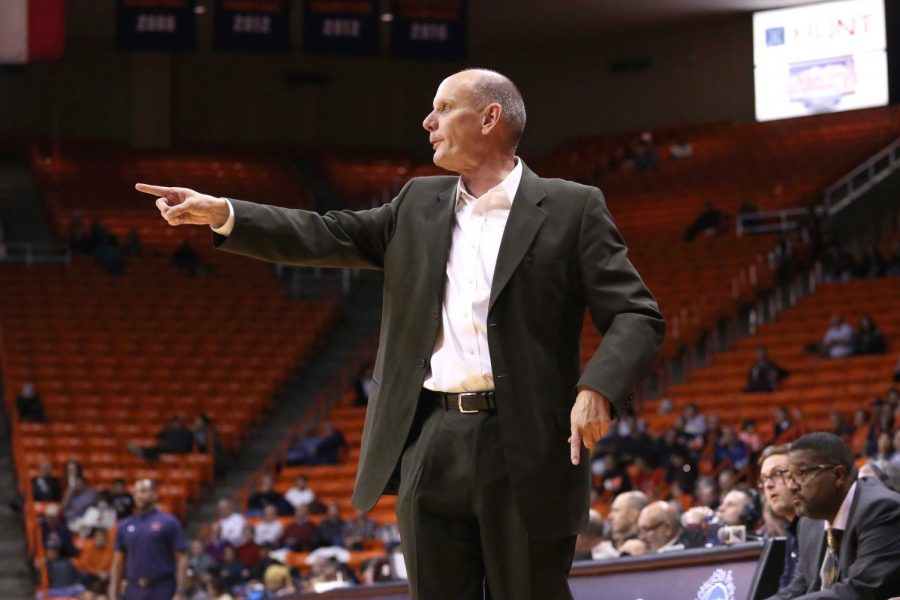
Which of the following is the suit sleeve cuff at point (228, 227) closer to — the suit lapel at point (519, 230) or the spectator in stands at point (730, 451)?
the suit lapel at point (519, 230)

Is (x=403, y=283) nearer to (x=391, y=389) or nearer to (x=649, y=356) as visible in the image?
(x=391, y=389)

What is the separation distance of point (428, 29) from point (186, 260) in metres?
5.72

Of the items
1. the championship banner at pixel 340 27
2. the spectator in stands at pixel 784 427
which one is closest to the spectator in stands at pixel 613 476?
the spectator in stands at pixel 784 427

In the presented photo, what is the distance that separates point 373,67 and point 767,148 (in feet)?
26.1

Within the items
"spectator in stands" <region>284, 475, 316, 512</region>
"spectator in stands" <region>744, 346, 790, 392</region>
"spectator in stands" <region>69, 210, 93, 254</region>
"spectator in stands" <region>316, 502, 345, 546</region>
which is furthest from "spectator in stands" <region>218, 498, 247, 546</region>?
"spectator in stands" <region>69, 210, 93, 254</region>

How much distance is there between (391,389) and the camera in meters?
3.19

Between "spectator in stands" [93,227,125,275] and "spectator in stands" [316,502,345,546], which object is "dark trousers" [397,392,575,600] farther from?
"spectator in stands" [93,227,125,275]

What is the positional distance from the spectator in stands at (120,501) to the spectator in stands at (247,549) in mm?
1269

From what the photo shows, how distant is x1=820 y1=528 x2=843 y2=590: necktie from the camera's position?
4812mm

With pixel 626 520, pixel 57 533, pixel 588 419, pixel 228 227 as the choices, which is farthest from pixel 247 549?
pixel 588 419

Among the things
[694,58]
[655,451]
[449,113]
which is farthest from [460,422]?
[694,58]

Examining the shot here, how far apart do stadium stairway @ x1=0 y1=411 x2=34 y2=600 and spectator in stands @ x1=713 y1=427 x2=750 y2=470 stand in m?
6.95

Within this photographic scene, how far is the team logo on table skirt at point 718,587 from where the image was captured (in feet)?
17.7

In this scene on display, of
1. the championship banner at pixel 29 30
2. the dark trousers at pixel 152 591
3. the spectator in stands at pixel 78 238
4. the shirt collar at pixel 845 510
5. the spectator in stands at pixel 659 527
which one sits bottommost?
the dark trousers at pixel 152 591
